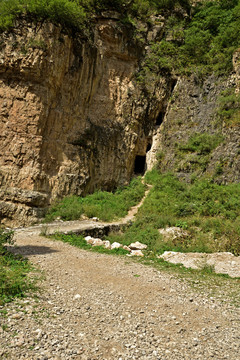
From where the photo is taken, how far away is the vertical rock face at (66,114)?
583 inches

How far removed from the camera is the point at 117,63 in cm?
2078

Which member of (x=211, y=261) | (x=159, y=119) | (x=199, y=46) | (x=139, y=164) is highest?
(x=199, y=46)

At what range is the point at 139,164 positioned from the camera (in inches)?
887

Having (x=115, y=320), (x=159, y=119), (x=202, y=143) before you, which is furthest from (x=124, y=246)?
(x=159, y=119)

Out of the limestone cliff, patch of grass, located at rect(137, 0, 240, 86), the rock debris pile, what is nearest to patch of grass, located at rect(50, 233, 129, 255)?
the rock debris pile

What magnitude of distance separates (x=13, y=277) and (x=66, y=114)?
541 inches

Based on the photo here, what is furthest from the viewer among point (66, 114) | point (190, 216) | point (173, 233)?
point (66, 114)

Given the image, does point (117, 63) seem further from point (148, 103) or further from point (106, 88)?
point (148, 103)

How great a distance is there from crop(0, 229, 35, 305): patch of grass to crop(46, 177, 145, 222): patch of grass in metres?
7.94

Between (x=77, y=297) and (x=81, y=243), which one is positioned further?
(x=81, y=243)

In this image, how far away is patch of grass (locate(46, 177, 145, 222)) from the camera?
14617 mm

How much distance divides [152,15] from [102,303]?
82.8ft

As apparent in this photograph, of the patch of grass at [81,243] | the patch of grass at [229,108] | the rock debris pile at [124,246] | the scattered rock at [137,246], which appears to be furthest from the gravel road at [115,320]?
the patch of grass at [229,108]

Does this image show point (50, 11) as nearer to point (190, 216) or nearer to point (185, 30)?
point (185, 30)
